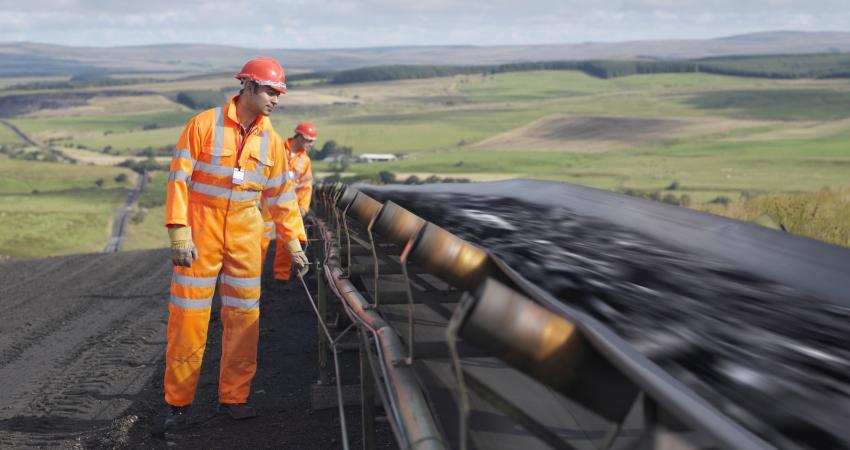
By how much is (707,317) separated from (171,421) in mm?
2851

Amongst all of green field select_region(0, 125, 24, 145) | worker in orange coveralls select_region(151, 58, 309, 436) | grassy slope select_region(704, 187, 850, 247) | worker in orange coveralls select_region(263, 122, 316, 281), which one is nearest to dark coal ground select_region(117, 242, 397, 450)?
worker in orange coveralls select_region(151, 58, 309, 436)

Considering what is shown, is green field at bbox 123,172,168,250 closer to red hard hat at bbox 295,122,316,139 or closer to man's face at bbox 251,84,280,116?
red hard hat at bbox 295,122,316,139

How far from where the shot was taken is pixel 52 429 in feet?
15.0

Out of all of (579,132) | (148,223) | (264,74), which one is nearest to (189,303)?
(264,74)

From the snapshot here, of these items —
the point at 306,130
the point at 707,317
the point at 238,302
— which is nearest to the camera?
the point at 707,317

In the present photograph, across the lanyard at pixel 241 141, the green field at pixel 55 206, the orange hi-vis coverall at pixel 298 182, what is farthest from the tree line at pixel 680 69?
the lanyard at pixel 241 141

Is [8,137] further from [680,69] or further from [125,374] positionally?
[680,69]

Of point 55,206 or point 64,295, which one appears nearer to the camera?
point 64,295

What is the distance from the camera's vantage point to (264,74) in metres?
4.49

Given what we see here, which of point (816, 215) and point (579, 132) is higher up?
point (816, 215)

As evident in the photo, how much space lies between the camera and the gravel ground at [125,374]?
445 cm

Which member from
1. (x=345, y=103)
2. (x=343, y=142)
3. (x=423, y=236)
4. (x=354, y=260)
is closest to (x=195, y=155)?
(x=354, y=260)

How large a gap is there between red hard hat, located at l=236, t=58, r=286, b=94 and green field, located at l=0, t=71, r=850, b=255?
976 centimetres

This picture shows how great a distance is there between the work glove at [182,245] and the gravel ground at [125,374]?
3.01ft
